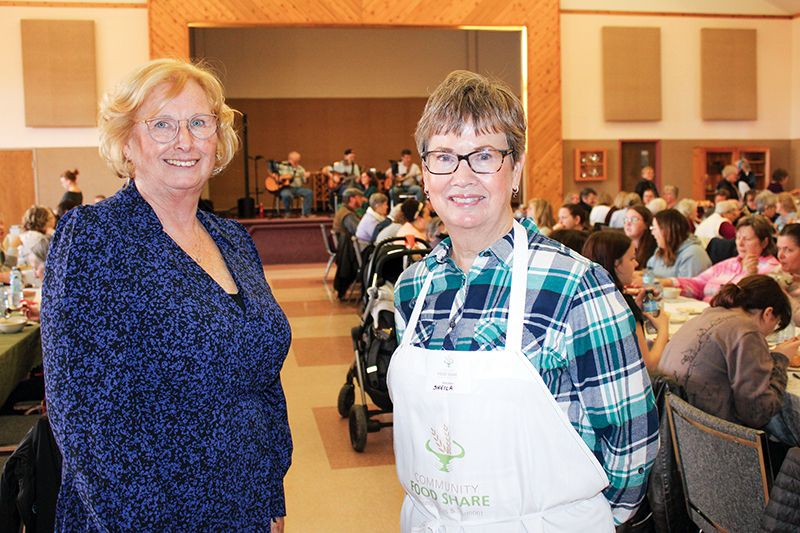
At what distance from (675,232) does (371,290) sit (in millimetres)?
A: 2770

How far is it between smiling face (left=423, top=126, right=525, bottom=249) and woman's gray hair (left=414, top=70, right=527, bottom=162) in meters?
0.01

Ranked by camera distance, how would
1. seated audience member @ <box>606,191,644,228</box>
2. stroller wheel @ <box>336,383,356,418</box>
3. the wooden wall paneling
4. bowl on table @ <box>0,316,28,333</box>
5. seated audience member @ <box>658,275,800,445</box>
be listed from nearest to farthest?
seated audience member @ <box>658,275,800,445</box> → bowl on table @ <box>0,316,28,333</box> → stroller wheel @ <box>336,383,356,418</box> → seated audience member @ <box>606,191,644,228</box> → the wooden wall paneling

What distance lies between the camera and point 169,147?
1.51m

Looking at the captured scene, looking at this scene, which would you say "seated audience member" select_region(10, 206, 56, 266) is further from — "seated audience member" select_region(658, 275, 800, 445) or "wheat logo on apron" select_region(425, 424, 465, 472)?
"wheat logo on apron" select_region(425, 424, 465, 472)

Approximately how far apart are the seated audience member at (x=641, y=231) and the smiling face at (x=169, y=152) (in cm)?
467

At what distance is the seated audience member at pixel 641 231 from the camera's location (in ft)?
18.4

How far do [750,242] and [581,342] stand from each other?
394 centimetres

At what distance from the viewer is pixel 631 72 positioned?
1413cm

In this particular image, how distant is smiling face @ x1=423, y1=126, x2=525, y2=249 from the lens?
Result: 136 cm

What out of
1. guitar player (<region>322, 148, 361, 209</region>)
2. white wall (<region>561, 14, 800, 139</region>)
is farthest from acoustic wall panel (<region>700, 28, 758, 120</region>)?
guitar player (<region>322, 148, 361, 209</region>)

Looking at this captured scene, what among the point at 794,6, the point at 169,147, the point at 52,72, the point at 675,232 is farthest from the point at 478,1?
the point at 169,147

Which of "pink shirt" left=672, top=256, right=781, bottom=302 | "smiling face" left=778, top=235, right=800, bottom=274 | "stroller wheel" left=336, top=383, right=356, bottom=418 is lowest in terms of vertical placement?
"stroller wheel" left=336, top=383, right=356, bottom=418

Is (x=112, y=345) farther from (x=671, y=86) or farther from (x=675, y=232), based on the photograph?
(x=671, y=86)

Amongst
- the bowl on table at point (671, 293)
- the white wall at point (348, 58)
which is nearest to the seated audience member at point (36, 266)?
the bowl on table at point (671, 293)
